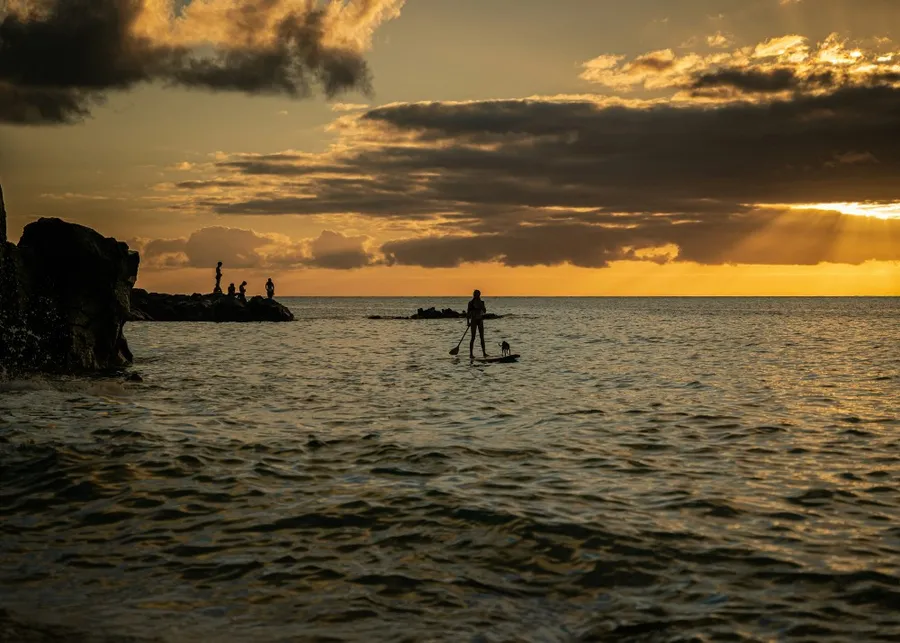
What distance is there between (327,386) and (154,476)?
12.8 metres

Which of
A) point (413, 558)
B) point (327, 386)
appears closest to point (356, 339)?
point (327, 386)

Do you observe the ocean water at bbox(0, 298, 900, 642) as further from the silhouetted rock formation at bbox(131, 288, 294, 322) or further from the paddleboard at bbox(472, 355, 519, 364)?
the silhouetted rock formation at bbox(131, 288, 294, 322)

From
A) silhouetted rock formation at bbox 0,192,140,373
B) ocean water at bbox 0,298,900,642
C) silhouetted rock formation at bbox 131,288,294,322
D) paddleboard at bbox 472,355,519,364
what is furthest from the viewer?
silhouetted rock formation at bbox 131,288,294,322

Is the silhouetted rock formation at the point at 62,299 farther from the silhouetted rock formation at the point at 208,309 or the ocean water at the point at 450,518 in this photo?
the silhouetted rock formation at the point at 208,309

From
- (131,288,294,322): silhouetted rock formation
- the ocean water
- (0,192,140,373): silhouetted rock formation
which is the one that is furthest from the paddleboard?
(131,288,294,322): silhouetted rock formation

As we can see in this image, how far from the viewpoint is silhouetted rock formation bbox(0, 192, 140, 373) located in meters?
24.8

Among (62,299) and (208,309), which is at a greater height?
(62,299)

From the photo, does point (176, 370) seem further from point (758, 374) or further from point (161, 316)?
point (161, 316)

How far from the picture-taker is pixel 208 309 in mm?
83438

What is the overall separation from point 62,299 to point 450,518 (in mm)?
23530

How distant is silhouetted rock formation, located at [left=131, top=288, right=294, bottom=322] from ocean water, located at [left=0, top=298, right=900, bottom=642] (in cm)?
6178

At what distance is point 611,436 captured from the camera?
14836 mm

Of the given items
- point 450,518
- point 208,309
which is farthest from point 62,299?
point 208,309

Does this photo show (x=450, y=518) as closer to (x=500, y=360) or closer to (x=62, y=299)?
(x=62, y=299)
